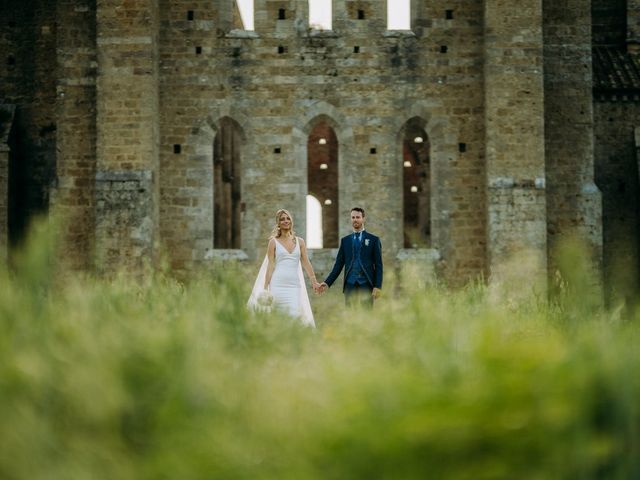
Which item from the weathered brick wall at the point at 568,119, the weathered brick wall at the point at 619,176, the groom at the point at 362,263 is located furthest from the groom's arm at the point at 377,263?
the weathered brick wall at the point at 619,176

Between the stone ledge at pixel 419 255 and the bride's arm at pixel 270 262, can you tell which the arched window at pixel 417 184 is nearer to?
the stone ledge at pixel 419 255

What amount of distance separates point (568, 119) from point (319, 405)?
49.0 feet

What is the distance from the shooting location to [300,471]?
8.25ft

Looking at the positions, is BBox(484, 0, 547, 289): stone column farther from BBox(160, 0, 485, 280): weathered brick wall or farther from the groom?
the groom

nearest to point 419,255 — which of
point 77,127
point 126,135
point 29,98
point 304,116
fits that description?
point 304,116

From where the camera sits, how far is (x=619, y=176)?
19.1 meters

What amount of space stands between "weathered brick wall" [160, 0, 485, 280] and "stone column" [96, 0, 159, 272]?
0.54 m

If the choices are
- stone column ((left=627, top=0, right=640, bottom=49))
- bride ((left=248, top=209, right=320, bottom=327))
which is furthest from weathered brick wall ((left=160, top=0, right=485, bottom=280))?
stone column ((left=627, top=0, right=640, bottom=49))

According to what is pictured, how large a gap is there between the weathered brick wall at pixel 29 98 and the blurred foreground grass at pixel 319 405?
14.7 m

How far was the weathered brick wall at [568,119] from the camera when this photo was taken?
1675cm

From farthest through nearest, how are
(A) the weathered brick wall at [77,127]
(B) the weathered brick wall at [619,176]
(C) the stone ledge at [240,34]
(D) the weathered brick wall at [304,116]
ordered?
(B) the weathered brick wall at [619,176] → (A) the weathered brick wall at [77,127] → (C) the stone ledge at [240,34] → (D) the weathered brick wall at [304,116]

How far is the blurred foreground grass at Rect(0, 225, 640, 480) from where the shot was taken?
2465 mm

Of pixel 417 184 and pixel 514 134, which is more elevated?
pixel 514 134

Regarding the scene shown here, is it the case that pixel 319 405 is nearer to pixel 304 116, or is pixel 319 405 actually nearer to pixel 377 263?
pixel 377 263
